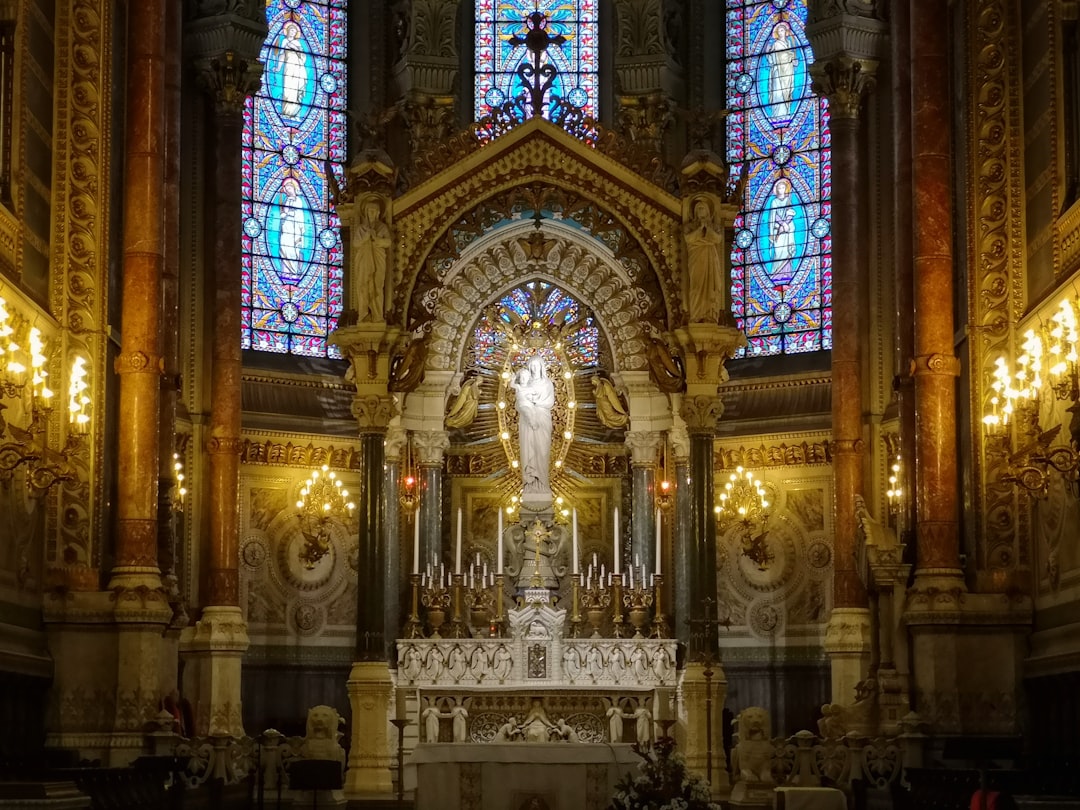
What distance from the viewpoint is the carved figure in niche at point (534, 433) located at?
27.9 m

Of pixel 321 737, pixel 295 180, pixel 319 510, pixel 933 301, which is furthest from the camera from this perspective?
pixel 295 180

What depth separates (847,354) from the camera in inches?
1101

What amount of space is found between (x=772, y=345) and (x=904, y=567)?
10746mm

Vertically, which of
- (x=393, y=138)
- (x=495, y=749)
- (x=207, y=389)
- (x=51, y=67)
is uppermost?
(x=393, y=138)

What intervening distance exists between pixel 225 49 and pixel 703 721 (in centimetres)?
1184

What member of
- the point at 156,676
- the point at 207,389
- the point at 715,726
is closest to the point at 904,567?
the point at 715,726

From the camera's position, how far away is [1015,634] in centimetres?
1977

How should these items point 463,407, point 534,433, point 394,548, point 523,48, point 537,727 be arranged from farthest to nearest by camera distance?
point 523,48
point 463,407
point 534,433
point 394,548
point 537,727

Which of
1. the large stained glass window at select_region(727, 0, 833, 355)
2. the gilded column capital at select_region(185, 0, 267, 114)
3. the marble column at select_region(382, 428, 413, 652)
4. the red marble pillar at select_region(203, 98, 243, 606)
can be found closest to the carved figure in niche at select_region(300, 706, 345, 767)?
the marble column at select_region(382, 428, 413, 652)

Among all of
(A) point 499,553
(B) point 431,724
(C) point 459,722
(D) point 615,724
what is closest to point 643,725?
(D) point 615,724

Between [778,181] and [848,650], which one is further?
[778,181]

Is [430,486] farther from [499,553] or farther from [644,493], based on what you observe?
[644,493]

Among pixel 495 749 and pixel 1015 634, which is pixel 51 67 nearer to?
pixel 495 749

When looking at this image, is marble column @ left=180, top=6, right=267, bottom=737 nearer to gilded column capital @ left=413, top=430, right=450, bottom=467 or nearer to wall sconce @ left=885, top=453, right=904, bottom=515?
gilded column capital @ left=413, top=430, right=450, bottom=467
